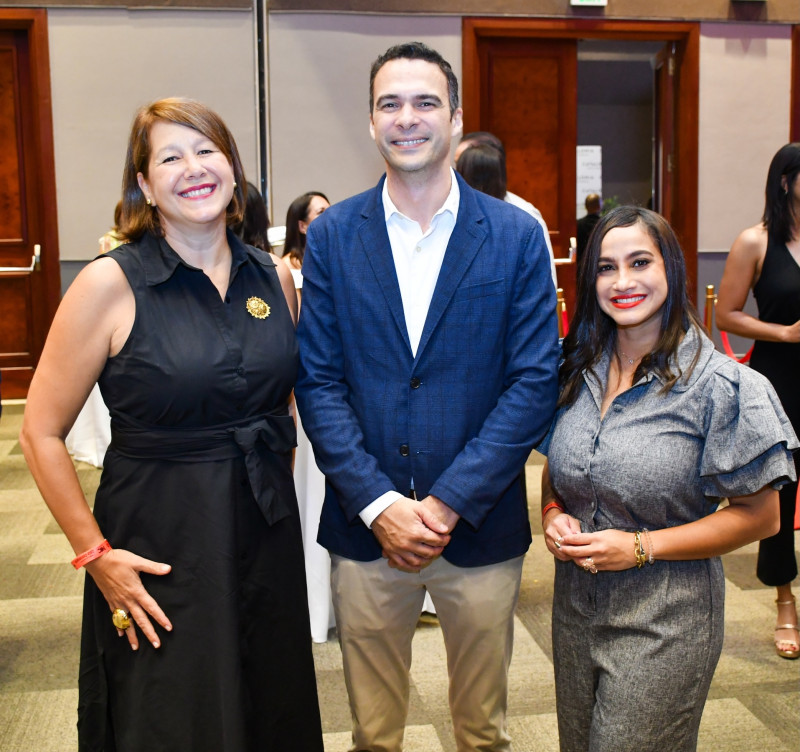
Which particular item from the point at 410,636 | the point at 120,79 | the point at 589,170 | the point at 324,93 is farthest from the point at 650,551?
the point at 589,170

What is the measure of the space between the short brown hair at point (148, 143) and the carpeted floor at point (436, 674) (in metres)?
1.53

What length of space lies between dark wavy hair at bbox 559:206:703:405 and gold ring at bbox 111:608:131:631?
916 mm

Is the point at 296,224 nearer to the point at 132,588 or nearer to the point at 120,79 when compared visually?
the point at 132,588

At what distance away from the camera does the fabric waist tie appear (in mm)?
1710

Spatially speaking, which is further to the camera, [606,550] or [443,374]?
[443,374]

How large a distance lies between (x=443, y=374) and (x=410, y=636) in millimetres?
605

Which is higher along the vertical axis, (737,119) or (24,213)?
(737,119)

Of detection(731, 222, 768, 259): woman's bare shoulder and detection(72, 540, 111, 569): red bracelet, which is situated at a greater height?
detection(731, 222, 768, 259): woman's bare shoulder

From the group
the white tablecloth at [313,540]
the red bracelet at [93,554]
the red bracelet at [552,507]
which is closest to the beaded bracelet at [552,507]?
the red bracelet at [552,507]

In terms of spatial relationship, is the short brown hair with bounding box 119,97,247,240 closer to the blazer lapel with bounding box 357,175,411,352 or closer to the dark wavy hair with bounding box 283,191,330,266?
the blazer lapel with bounding box 357,175,411,352

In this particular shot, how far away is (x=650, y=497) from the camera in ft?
5.35

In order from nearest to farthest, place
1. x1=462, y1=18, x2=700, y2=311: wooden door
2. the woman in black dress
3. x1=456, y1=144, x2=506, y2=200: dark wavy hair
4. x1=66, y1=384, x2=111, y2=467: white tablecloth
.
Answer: the woman in black dress, x1=456, y1=144, x2=506, y2=200: dark wavy hair, x1=66, y1=384, x2=111, y2=467: white tablecloth, x1=462, y1=18, x2=700, y2=311: wooden door

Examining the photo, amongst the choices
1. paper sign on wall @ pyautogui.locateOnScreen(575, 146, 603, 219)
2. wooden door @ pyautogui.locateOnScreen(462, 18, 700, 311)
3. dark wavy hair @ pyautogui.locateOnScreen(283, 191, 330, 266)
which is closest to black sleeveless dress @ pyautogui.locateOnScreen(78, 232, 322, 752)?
dark wavy hair @ pyautogui.locateOnScreen(283, 191, 330, 266)

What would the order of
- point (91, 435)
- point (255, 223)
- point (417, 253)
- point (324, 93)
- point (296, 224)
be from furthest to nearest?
point (324, 93), point (91, 435), point (296, 224), point (255, 223), point (417, 253)
